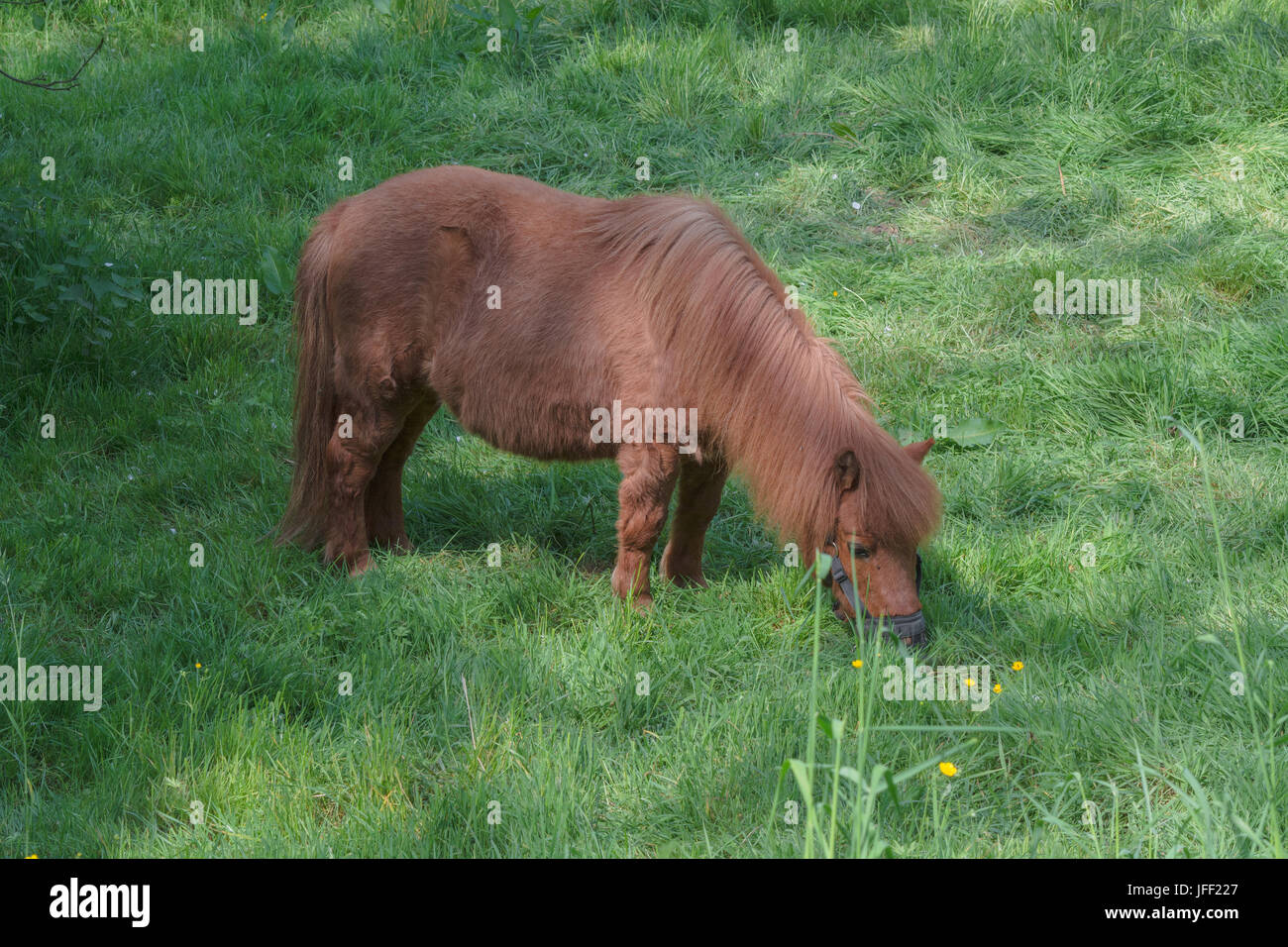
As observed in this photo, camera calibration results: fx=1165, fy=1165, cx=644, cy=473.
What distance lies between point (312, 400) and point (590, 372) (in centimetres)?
147

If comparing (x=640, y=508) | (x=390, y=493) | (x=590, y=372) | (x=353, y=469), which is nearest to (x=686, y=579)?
(x=640, y=508)

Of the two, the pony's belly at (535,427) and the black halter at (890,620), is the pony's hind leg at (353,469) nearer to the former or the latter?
the pony's belly at (535,427)

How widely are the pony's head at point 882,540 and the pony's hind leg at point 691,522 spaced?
83cm

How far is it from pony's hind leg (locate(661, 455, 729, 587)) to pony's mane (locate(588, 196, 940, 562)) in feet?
1.16

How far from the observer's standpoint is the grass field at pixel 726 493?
3.74 meters

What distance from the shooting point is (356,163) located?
8539 mm

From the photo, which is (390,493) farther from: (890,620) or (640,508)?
(890,620)

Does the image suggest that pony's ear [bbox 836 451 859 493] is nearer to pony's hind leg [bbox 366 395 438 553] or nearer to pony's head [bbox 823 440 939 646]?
pony's head [bbox 823 440 939 646]

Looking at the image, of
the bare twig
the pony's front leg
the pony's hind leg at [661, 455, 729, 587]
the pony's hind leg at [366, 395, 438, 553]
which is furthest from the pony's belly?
the bare twig

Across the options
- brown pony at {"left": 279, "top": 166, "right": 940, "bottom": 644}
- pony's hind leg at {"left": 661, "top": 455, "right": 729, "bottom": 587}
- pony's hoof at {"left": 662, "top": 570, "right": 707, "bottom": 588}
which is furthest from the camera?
pony's hoof at {"left": 662, "top": 570, "right": 707, "bottom": 588}

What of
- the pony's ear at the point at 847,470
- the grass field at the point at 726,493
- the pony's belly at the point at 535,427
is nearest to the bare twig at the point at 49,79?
the grass field at the point at 726,493

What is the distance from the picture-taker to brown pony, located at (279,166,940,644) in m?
4.55

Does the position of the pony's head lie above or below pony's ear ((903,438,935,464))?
below

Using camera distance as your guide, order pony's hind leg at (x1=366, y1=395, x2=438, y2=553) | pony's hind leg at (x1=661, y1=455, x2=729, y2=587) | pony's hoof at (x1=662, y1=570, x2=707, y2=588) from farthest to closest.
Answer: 1. pony's hind leg at (x1=366, y1=395, x2=438, y2=553)
2. pony's hoof at (x1=662, y1=570, x2=707, y2=588)
3. pony's hind leg at (x1=661, y1=455, x2=729, y2=587)
